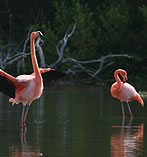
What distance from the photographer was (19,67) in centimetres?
2612

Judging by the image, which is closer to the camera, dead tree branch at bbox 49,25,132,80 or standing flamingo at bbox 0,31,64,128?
standing flamingo at bbox 0,31,64,128

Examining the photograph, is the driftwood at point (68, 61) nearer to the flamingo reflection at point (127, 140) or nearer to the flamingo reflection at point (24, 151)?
the flamingo reflection at point (127, 140)

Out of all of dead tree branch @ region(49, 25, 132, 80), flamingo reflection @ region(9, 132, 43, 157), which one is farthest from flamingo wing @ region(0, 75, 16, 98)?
dead tree branch @ region(49, 25, 132, 80)

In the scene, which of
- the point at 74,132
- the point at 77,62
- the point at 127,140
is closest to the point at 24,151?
the point at 127,140

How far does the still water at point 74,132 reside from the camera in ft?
23.8

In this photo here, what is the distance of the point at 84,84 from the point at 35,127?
1499cm

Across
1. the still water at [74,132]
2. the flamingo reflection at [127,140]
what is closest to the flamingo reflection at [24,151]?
the still water at [74,132]

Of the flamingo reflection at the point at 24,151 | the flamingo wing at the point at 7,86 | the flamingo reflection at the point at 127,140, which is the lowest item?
the flamingo reflection at the point at 24,151

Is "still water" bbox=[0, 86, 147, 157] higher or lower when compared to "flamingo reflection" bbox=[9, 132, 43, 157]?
higher

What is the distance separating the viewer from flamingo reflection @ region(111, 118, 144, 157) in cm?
711

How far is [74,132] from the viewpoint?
908 cm

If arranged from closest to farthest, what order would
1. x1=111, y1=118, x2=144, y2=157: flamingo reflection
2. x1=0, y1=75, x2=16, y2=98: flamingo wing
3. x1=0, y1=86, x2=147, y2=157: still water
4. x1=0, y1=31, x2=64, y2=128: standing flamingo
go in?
1. x1=111, y1=118, x2=144, y2=157: flamingo reflection
2. x1=0, y1=86, x2=147, y2=157: still water
3. x1=0, y1=31, x2=64, y2=128: standing flamingo
4. x1=0, y1=75, x2=16, y2=98: flamingo wing

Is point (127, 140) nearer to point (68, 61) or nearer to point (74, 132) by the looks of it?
point (74, 132)

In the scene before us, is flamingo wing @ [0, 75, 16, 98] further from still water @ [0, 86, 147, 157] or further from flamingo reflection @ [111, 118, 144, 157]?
flamingo reflection @ [111, 118, 144, 157]
